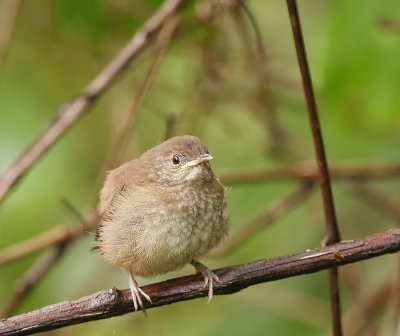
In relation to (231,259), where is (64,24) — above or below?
above

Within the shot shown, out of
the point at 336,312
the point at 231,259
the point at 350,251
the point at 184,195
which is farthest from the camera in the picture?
the point at 231,259

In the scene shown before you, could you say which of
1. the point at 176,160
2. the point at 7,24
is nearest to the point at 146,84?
the point at 176,160

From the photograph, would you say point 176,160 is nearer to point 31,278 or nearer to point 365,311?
point 31,278

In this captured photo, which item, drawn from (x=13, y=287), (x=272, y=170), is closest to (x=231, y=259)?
(x=272, y=170)

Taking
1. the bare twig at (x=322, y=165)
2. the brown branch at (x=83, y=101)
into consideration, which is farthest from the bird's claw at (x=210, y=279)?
the brown branch at (x=83, y=101)

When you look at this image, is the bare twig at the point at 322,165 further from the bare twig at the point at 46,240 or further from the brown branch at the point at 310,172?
the bare twig at the point at 46,240

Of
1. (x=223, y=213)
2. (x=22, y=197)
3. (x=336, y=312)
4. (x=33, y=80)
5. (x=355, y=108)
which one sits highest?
(x=33, y=80)

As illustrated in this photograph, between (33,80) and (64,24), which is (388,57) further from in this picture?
(33,80)
